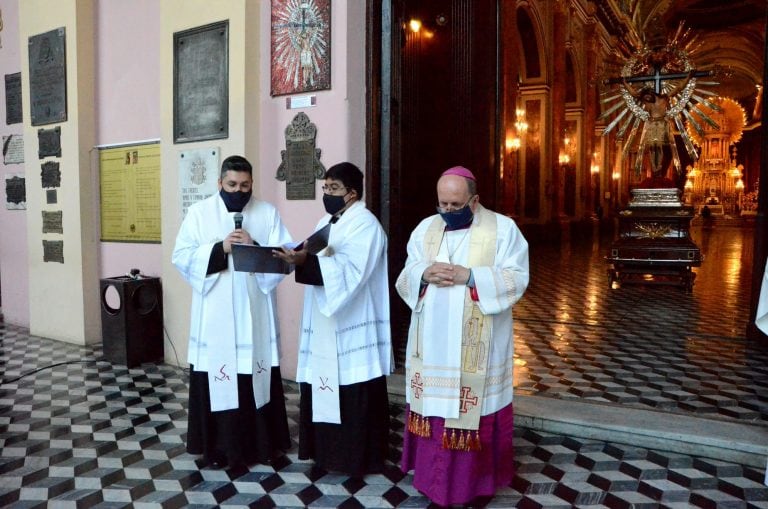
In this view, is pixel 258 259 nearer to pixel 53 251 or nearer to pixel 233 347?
pixel 233 347

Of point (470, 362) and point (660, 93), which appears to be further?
point (660, 93)

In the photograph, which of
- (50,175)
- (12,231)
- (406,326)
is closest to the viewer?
(50,175)

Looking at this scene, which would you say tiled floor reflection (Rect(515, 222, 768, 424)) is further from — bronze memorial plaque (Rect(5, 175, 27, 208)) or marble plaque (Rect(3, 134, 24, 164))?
marble plaque (Rect(3, 134, 24, 164))

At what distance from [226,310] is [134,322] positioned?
9.00 feet

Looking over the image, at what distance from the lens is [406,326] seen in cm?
721

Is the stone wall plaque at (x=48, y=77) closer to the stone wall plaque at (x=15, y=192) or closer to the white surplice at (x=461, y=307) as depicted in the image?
the stone wall plaque at (x=15, y=192)

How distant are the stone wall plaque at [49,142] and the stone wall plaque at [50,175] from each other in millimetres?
105

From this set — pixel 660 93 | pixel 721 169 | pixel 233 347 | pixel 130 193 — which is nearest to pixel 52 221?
pixel 130 193

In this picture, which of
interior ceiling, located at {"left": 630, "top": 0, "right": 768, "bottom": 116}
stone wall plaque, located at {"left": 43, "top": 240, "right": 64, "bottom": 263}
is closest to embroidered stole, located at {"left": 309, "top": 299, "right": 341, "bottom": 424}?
stone wall plaque, located at {"left": 43, "top": 240, "right": 64, "bottom": 263}

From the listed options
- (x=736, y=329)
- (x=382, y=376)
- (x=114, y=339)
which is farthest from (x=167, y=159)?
(x=736, y=329)

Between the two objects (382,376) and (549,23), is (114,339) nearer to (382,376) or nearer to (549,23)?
(382,376)

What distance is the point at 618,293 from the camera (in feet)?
31.8

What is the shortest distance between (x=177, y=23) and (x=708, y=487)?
560cm

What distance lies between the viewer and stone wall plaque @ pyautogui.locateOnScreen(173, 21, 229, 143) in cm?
554
